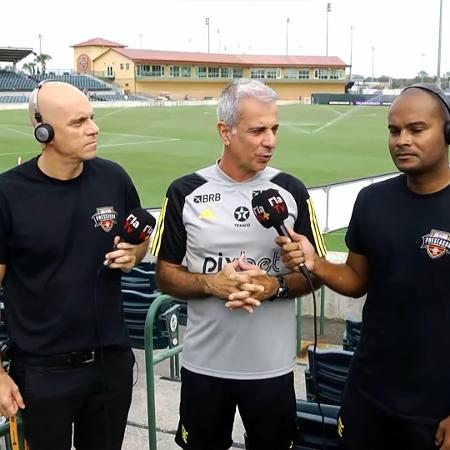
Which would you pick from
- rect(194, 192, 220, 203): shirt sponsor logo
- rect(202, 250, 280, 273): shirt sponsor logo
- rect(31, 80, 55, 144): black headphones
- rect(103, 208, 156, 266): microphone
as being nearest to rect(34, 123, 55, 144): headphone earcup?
rect(31, 80, 55, 144): black headphones

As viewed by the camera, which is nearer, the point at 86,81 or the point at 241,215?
the point at 241,215

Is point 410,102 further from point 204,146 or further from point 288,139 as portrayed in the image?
point 288,139

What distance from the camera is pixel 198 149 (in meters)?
23.8

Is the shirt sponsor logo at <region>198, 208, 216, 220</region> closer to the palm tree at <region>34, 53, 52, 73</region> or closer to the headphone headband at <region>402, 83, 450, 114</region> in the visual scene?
the headphone headband at <region>402, 83, 450, 114</region>

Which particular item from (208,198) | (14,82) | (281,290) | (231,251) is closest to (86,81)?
(14,82)

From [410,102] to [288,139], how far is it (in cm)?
2597

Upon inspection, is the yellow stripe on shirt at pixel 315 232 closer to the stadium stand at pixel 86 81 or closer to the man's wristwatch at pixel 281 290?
the man's wristwatch at pixel 281 290

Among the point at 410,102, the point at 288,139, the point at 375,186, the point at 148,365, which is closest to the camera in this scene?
the point at 410,102

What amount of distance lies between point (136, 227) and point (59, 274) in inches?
16.0

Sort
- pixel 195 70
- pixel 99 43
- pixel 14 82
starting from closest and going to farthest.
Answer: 1. pixel 14 82
2. pixel 99 43
3. pixel 195 70

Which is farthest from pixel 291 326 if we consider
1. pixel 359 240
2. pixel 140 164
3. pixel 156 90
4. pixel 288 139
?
pixel 156 90

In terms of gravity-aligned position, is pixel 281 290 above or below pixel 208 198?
below

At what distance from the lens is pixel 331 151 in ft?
77.4

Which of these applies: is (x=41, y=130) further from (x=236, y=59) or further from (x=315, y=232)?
(x=236, y=59)
